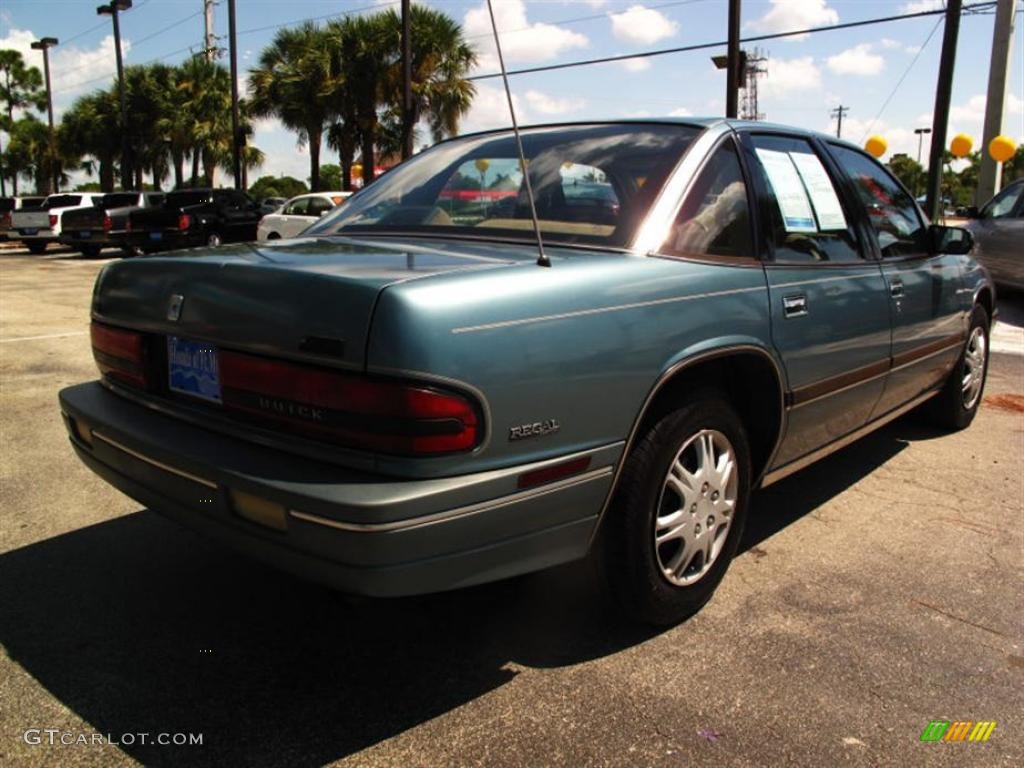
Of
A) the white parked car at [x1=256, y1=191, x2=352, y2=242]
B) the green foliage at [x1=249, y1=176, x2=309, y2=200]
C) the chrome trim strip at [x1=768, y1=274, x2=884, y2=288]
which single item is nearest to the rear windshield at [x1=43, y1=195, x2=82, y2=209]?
the white parked car at [x1=256, y1=191, x2=352, y2=242]

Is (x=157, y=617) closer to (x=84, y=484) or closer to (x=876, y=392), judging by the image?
(x=84, y=484)

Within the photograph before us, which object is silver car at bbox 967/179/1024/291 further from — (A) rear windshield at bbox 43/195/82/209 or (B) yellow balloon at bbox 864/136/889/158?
(A) rear windshield at bbox 43/195/82/209

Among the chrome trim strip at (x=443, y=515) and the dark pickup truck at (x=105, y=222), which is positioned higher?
the dark pickup truck at (x=105, y=222)

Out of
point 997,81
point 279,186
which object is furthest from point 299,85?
point 279,186

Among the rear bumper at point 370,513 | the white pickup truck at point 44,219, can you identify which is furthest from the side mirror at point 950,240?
the white pickup truck at point 44,219

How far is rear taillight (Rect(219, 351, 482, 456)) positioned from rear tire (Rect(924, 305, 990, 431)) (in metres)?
3.89

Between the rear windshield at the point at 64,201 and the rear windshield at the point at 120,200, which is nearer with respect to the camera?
the rear windshield at the point at 120,200

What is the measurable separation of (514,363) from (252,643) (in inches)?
51.6

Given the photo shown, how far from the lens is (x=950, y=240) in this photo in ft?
14.5

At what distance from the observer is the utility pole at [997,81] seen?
58.3 feet

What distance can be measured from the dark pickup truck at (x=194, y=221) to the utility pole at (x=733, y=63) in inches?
447

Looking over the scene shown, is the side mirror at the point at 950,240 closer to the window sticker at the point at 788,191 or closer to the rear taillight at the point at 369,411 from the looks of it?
the window sticker at the point at 788,191

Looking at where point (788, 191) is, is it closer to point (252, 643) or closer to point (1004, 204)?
point (252, 643)

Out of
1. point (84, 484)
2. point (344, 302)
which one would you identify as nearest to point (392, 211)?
point (344, 302)
